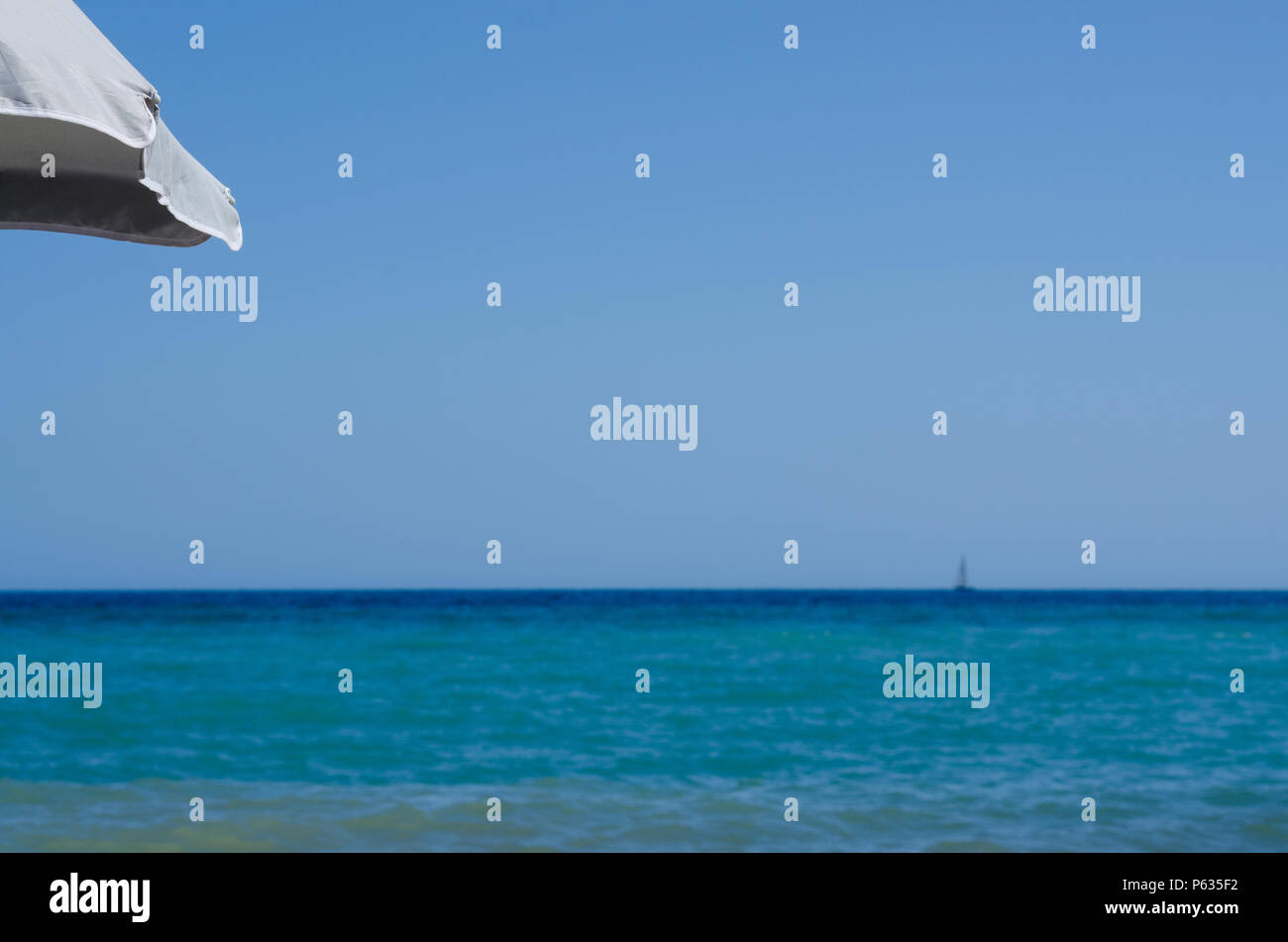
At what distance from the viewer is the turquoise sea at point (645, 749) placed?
25.2 feet

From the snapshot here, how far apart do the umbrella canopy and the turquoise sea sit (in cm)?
482

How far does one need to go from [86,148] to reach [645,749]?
873cm

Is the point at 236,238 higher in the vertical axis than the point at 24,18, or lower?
lower

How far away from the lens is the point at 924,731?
1200cm

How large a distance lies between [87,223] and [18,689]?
13740 millimetres

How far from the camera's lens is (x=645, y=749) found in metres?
11.1
